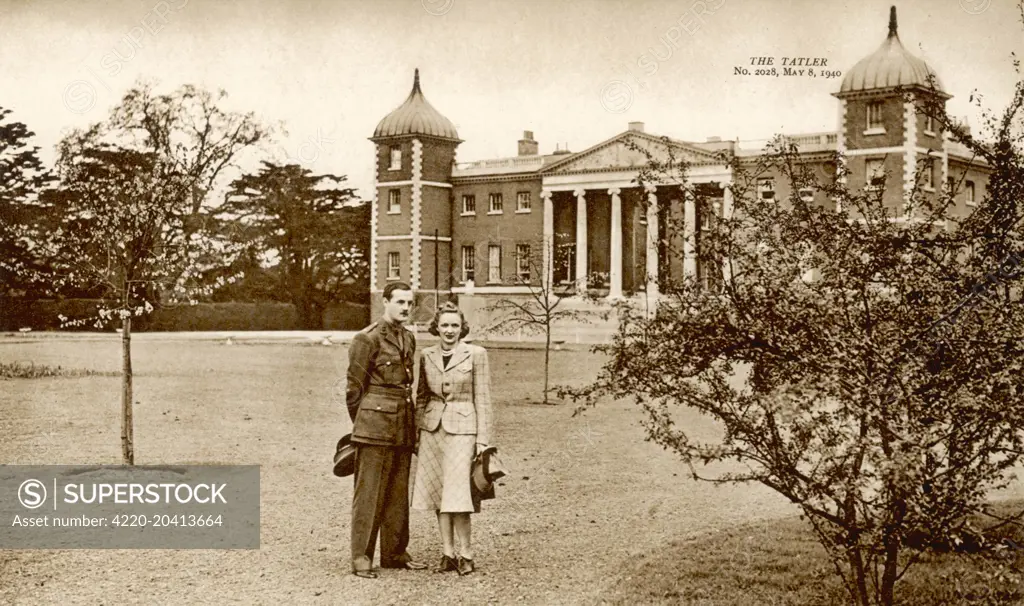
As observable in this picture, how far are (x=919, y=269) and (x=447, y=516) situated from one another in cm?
328

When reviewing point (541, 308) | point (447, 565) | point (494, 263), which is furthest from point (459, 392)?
point (494, 263)

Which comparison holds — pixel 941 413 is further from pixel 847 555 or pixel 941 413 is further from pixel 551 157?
pixel 551 157

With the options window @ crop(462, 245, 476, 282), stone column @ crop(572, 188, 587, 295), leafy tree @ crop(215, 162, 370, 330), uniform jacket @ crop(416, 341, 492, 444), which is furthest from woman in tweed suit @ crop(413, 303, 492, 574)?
window @ crop(462, 245, 476, 282)

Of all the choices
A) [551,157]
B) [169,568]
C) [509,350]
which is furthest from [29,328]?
[169,568]

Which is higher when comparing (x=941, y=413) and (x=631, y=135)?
(x=631, y=135)

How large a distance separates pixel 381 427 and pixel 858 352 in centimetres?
304

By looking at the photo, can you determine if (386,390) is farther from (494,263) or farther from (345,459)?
(494,263)

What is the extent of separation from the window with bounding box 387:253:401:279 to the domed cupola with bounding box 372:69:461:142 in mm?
5193

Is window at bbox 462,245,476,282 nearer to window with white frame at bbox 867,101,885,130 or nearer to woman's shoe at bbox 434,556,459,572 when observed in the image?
window with white frame at bbox 867,101,885,130

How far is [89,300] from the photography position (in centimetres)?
3681

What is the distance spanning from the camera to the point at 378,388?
6.47 m

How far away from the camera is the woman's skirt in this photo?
644 cm

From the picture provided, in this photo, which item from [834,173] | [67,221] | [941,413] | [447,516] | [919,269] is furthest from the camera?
[67,221]

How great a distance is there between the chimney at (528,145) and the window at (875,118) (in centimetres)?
2140
